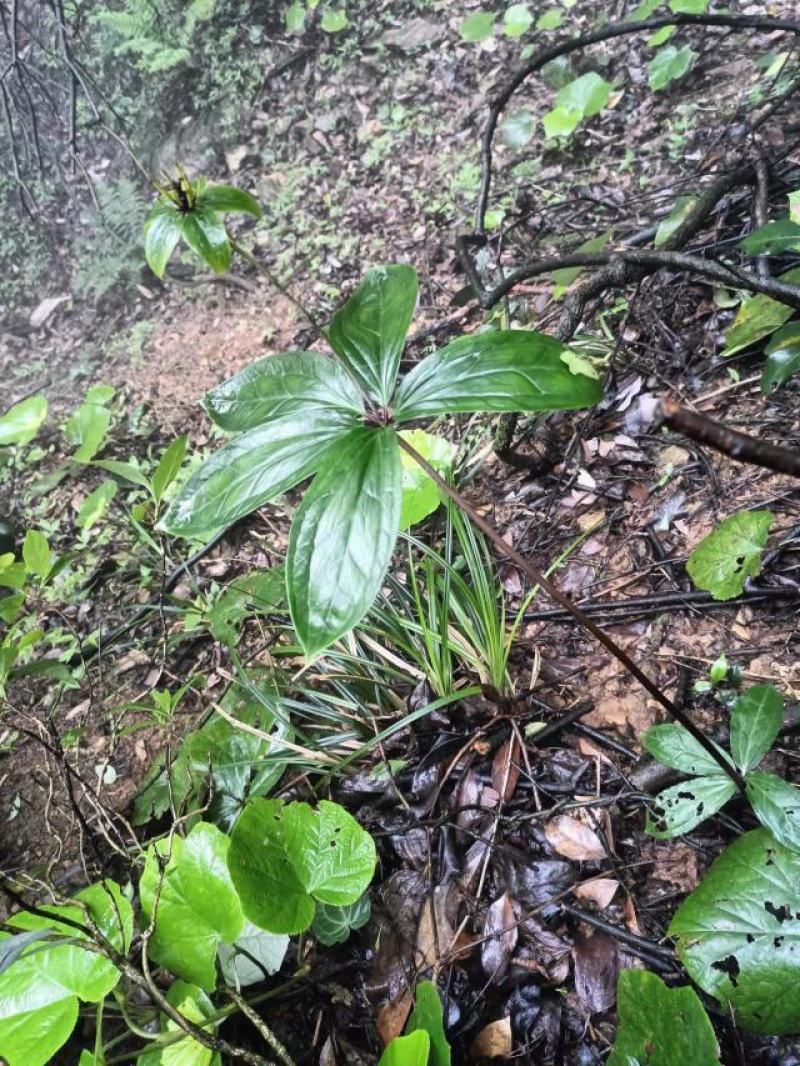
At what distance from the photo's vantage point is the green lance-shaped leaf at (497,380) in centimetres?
86

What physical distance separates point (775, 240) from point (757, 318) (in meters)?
0.23

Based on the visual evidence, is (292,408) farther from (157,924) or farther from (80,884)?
(80,884)

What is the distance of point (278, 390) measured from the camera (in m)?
1.07

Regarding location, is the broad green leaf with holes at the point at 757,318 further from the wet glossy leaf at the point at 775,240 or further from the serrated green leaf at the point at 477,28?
the serrated green leaf at the point at 477,28

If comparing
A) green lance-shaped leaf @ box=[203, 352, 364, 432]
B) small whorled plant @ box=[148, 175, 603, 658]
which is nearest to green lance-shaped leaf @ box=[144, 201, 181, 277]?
small whorled plant @ box=[148, 175, 603, 658]

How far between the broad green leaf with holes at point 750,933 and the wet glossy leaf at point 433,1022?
0.39m

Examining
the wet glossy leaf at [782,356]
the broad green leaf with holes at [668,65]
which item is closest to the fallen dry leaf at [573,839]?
the wet glossy leaf at [782,356]

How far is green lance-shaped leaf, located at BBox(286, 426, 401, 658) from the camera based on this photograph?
81cm

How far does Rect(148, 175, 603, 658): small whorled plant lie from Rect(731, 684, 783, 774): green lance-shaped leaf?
59cm

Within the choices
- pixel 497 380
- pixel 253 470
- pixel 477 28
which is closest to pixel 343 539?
pixel 253 470

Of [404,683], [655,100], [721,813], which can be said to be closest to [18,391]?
[404,683]

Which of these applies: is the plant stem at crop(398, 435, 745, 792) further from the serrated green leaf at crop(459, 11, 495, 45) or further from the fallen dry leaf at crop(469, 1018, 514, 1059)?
the serrated green leaf at crop(459, 11, 495, 45)

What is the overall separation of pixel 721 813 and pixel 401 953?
68 cm

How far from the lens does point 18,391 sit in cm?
353
